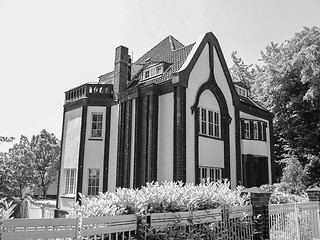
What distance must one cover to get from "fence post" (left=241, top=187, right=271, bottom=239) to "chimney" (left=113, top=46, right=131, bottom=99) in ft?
43.7

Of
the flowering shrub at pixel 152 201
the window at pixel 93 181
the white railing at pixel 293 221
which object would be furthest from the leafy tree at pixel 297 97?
the flowering shrub at pixel 152 201

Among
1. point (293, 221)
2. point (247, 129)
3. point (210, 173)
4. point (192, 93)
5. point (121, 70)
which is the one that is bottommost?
point (293, 221)

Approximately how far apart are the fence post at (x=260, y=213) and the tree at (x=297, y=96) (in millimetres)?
20066

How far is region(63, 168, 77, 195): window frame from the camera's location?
19.6m

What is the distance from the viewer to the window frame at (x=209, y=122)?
59.1ft

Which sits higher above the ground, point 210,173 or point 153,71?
point 153,71

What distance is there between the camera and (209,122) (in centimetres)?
1870

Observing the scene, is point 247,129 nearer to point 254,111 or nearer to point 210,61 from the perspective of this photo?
point 254,111

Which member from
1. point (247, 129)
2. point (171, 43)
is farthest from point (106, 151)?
point (247, 129)

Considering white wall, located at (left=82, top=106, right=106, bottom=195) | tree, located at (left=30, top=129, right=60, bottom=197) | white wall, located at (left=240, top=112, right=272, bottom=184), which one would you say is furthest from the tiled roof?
tree, located at (left=30, top=129, right=60, bottom=197)

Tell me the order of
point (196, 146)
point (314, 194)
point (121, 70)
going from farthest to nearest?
point (121, 70) < point (196, 146) < point (314, 194)

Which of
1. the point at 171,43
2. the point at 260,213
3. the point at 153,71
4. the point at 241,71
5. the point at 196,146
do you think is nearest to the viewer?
the point at 260,213

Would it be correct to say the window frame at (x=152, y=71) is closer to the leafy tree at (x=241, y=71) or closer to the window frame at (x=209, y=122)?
the window frame at (x=209, y=122)

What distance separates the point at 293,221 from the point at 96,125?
14054 millimetres
